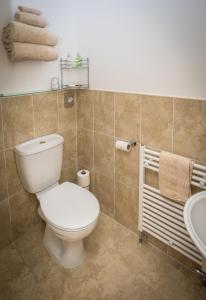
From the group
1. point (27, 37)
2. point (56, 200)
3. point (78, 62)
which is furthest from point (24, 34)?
point (56, 200)

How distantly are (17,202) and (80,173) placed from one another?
0.61m

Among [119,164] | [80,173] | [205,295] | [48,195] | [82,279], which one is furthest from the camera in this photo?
[80,173]

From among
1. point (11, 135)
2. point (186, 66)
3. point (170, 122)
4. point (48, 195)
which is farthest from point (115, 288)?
point (186, 66)

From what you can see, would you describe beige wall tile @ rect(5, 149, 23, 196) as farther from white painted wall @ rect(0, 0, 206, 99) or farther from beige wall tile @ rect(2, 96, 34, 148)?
white painted wall @ rect(0, 0, 206, 99)

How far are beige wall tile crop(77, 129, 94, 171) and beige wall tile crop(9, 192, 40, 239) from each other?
0.57 m

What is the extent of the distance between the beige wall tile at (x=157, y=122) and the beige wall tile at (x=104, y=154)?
0.37m

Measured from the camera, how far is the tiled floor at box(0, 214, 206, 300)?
1.44 metres

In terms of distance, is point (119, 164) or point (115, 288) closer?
point (115, 288)

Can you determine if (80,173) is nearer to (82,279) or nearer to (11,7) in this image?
(82,279)

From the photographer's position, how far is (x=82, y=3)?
1784 mm

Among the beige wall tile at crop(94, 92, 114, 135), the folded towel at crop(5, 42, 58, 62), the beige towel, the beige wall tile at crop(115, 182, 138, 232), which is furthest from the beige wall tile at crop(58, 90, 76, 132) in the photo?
the beige towel

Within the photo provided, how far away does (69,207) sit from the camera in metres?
1.56

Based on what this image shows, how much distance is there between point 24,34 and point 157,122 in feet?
3.43

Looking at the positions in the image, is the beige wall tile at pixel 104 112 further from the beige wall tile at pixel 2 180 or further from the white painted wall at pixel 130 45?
the beige wall tile at pixel 2 180
